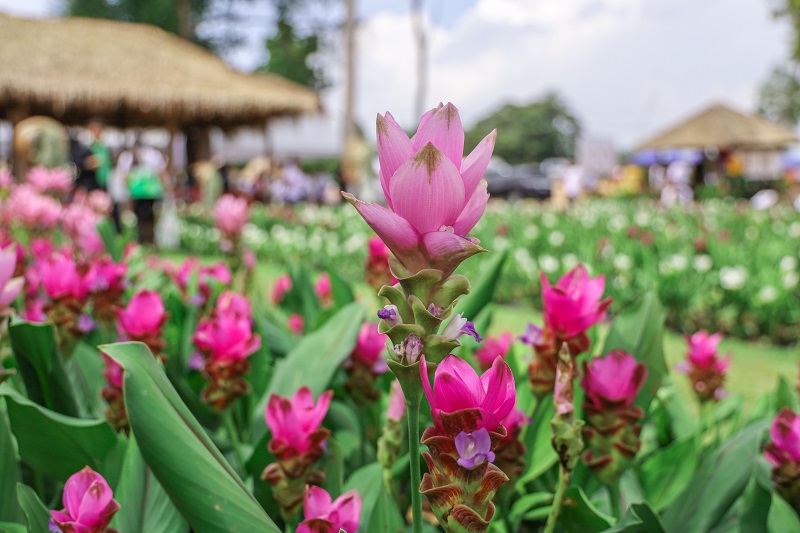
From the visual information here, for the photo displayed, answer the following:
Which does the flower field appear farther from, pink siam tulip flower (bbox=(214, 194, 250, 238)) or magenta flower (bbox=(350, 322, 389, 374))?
pink siam tulip flower (bbox=(214, 194, 250, 238))

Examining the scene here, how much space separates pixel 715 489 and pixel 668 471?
0.95ft

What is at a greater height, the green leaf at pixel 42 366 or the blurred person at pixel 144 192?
the green leaf at pixel 42 366

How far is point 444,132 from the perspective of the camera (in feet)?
2.07

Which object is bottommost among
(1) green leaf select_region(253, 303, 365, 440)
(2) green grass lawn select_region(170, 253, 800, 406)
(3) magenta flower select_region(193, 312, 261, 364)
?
(2) green grass lawn select_region(170, 253, 800, 406)

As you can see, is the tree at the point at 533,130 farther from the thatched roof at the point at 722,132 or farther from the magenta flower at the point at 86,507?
the magenta flower at the point at 86,507

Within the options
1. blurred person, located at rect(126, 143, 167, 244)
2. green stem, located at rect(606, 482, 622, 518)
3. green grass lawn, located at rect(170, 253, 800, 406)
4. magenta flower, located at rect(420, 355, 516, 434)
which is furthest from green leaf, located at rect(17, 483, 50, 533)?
blurred person, located at rect(126, 143, 167, 244)

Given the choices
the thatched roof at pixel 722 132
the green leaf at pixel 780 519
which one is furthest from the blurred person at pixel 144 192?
A: the thatched roof at pixel 722 132

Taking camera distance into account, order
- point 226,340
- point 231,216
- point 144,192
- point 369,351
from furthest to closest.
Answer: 1. point 144,192
2. point 231,216
3. point 369,351
4. point 226,340

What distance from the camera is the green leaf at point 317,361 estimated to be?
46.6 inches

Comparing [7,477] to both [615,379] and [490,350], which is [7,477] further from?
[490,350]

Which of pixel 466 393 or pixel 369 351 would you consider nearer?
pixel 466 393

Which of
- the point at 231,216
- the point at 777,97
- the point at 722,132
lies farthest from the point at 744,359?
the point at 777,97

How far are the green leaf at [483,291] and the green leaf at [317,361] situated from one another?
205mm

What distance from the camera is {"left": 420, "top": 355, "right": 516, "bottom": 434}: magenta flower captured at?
0.61 metres
